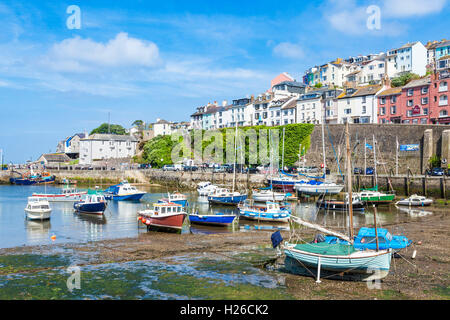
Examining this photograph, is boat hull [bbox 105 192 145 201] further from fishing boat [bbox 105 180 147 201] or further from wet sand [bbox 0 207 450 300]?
wet sand [bbox 0 207 450 300]

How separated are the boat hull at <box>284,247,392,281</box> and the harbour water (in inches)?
293

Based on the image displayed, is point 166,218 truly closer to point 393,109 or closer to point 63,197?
point 63,197

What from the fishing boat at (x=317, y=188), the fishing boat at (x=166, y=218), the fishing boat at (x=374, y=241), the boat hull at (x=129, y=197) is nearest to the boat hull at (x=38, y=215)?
the fishing boat at (x=166, y=218)

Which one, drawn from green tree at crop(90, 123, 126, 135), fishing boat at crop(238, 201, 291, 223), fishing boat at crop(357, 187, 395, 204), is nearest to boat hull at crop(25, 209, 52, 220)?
fishing boat at crop(238, 201, 291, 223)

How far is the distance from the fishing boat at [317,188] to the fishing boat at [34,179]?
49439mm

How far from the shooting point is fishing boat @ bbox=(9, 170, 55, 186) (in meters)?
73.1

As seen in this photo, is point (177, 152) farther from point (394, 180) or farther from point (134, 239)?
point (134, 239)

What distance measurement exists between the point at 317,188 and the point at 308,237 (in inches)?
876

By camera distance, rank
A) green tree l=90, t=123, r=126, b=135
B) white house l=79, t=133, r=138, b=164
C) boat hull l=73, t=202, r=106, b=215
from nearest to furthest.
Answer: boat hull l=73, t=202, r=106, b=215
white house l=79, t=133, r=138, b=164
green tree l=90, t=123, r=126, b=135

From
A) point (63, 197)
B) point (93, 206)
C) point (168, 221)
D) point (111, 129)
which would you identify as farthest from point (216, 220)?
point (111, 129)

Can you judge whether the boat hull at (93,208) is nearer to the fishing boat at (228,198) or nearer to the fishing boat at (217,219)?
the fishing boat at (217,219)

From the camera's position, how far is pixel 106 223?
3125 centimetres

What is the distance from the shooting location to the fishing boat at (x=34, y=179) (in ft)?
240
